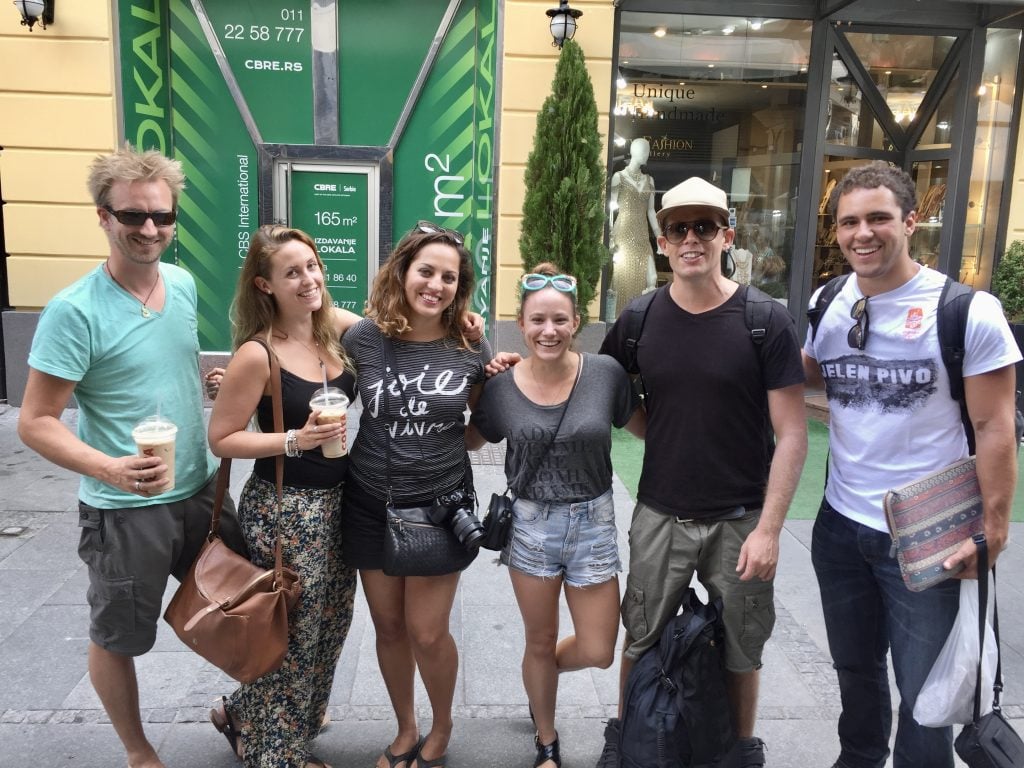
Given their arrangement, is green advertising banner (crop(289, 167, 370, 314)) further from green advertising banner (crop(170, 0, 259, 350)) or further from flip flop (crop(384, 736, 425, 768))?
flip flop (crop(384, 736, 425, 768))

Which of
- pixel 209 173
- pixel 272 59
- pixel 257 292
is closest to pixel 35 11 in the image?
pixel 209 173

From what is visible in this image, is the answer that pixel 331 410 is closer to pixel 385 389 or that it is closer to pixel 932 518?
pixel 385 389

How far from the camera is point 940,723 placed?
215 cm

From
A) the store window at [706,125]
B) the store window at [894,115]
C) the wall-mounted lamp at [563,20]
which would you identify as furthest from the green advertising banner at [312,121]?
the store window at [894,115]

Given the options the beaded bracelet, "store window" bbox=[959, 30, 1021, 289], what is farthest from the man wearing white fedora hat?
"store window" bbox=[959, 30, 1021, 289]

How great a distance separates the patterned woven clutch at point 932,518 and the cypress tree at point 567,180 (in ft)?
16.3

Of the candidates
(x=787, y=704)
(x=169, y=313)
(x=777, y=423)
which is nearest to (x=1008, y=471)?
(x=777, y=423)

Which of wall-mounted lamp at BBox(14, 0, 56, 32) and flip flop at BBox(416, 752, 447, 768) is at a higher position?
wall-mounted lamp at BBox(14, 0, 56, 32)

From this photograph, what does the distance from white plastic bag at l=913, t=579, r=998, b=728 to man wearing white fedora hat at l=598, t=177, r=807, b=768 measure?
0.48m

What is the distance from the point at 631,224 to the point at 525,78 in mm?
1943

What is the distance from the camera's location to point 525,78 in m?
7.26

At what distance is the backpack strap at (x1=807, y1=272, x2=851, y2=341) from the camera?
8.05 ft

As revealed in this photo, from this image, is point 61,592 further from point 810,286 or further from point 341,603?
point 810,286

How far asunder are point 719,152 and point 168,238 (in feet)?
24.2
